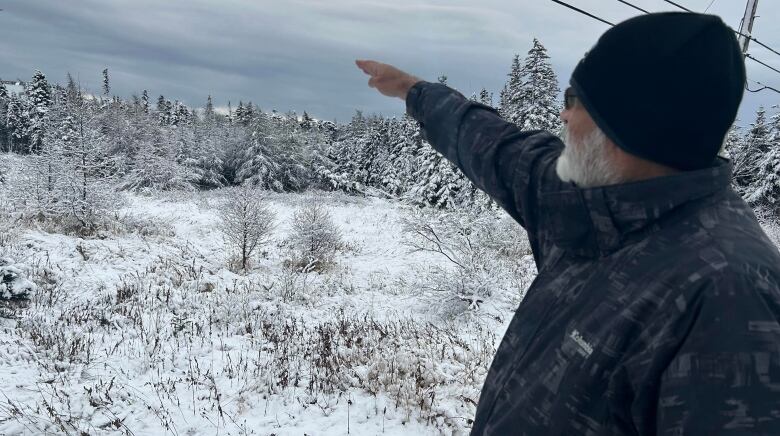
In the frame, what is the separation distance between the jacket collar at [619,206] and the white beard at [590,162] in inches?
1.5

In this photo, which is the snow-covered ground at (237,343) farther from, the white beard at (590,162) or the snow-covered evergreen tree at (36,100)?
the snow-covered evergreen tree at (36,100)

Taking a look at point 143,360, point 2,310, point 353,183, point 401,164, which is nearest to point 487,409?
point 143,360

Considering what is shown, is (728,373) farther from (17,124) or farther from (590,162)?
(17,124)

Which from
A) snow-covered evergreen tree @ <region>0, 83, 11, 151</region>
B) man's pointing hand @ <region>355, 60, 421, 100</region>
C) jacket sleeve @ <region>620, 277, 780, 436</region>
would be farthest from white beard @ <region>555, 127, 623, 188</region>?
snow-covered evergreen tree @ <region>0, 83, 11, 151</region>

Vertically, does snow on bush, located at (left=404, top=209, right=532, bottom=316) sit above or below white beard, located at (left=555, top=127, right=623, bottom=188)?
below

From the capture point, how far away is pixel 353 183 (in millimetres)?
49406

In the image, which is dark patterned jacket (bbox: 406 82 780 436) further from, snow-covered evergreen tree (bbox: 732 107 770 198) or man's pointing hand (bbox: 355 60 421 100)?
snow-covered evergreen tree (bbox: 732 107 770 198)

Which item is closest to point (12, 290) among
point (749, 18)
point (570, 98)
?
point (570, 98)

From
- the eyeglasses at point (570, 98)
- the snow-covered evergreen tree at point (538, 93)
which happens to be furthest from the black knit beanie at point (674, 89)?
the snow-covered evergreen tree at point (538, 93)

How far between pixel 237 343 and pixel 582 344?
22.3ft

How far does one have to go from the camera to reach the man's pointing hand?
7.20ft

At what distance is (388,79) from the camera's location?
2.22m

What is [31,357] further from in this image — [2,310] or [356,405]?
[356,405]

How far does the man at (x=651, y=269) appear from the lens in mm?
806
